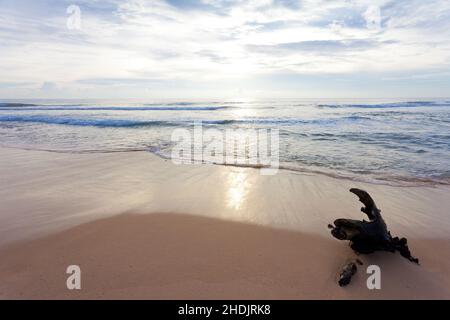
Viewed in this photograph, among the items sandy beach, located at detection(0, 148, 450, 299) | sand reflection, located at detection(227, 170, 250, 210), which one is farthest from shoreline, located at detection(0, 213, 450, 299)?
sand reflection, located at detection(227, 170, 250, 210)

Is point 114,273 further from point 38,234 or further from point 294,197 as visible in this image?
point 294,197

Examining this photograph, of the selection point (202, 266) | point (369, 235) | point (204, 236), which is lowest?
point (202, 266)

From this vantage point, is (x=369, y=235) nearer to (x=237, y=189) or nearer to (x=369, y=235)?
(x=369, y=235)

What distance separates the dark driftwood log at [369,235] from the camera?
356 cm

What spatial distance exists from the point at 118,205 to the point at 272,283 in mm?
3252

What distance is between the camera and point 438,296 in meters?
3.02

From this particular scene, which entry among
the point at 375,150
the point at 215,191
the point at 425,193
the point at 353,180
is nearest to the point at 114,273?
the point at 215,191

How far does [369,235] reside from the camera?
3.55 meters

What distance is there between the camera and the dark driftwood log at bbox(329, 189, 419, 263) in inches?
140

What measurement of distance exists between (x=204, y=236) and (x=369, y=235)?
2092 mm

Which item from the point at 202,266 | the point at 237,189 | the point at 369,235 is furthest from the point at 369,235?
the point at 237,189

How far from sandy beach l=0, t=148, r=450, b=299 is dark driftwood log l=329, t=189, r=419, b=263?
0.36 feet

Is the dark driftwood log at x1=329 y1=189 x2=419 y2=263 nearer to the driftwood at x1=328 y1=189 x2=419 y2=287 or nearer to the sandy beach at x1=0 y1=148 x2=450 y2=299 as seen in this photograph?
the driftwood at x1=328 y1=189 x2=419 y2=287

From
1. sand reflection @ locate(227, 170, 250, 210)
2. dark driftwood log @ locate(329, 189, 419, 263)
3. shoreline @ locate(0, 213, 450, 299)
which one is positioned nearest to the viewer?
shoreline @ locate(0, 213, 450, 299)
